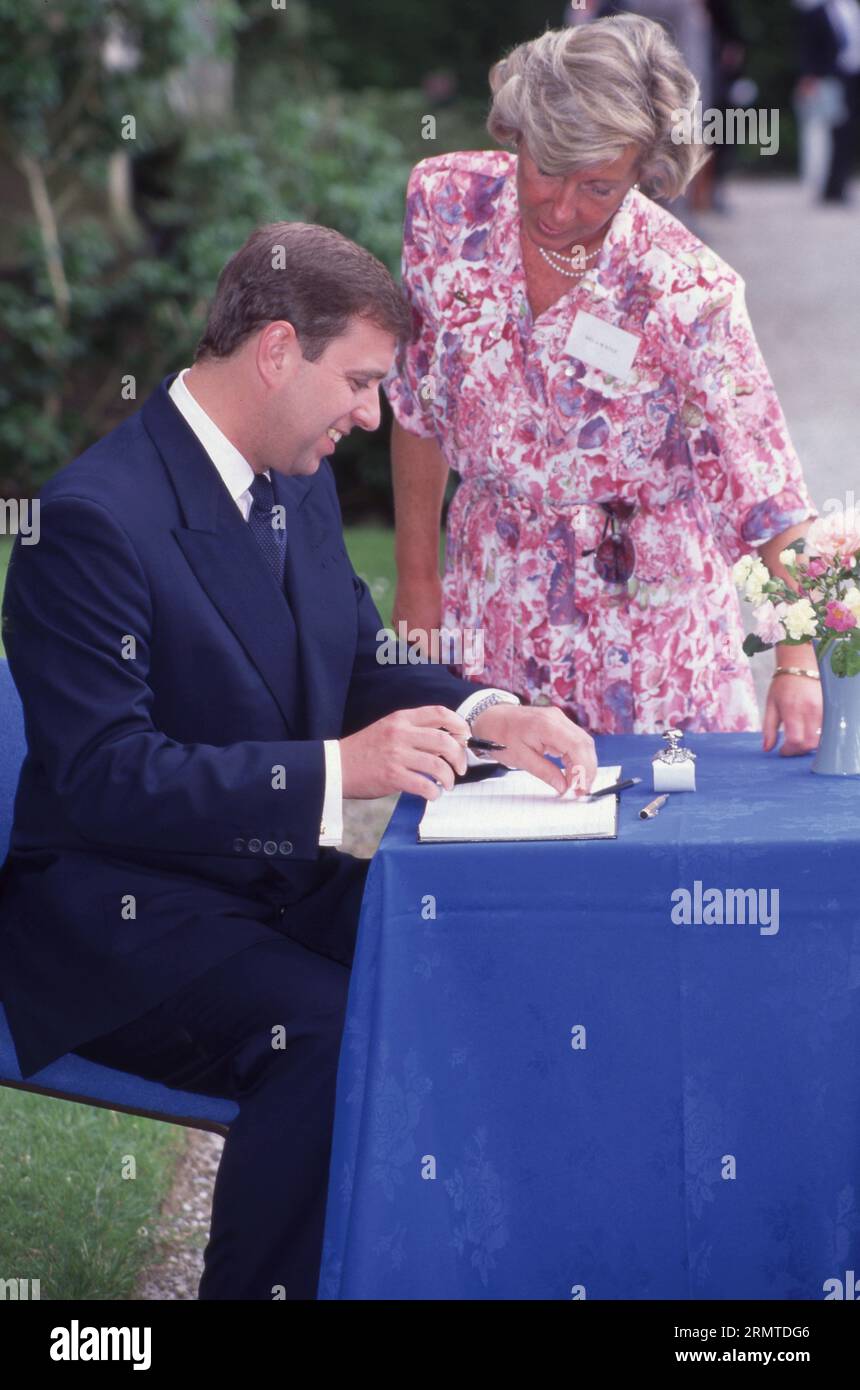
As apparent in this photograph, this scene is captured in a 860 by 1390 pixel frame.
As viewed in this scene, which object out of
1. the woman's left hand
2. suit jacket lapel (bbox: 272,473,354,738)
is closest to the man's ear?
suit jacket lapel (bbox: 272,473,354,738)

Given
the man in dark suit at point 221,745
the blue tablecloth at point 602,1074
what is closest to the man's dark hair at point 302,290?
the man in dark suit at point 221,745

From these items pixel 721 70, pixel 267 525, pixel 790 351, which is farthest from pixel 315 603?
pixel 721 70

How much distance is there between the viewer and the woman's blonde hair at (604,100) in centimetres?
274

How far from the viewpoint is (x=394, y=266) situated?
903 centimetres

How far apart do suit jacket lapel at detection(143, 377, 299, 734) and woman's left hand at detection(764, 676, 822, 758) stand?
693 mm

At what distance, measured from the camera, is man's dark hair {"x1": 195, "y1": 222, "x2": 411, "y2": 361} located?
2.52m

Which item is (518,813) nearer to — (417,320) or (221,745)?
(221,745)

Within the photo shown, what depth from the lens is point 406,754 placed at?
92.8 inches

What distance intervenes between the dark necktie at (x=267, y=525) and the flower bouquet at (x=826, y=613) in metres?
0.65

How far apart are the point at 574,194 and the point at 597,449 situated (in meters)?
0.42

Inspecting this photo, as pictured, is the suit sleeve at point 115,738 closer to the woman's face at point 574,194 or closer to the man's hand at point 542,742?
the man's hand at point 542,742

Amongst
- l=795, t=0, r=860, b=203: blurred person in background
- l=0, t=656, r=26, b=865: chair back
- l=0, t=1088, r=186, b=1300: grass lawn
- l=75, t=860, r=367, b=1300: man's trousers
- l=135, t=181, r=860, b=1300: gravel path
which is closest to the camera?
l=75, t=860, r=367, b=1300: man's trousers

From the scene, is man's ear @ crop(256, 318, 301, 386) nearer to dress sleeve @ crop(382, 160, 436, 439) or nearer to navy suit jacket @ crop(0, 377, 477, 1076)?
navy suit jacket @ crop(0, 377, 477, 1076)
